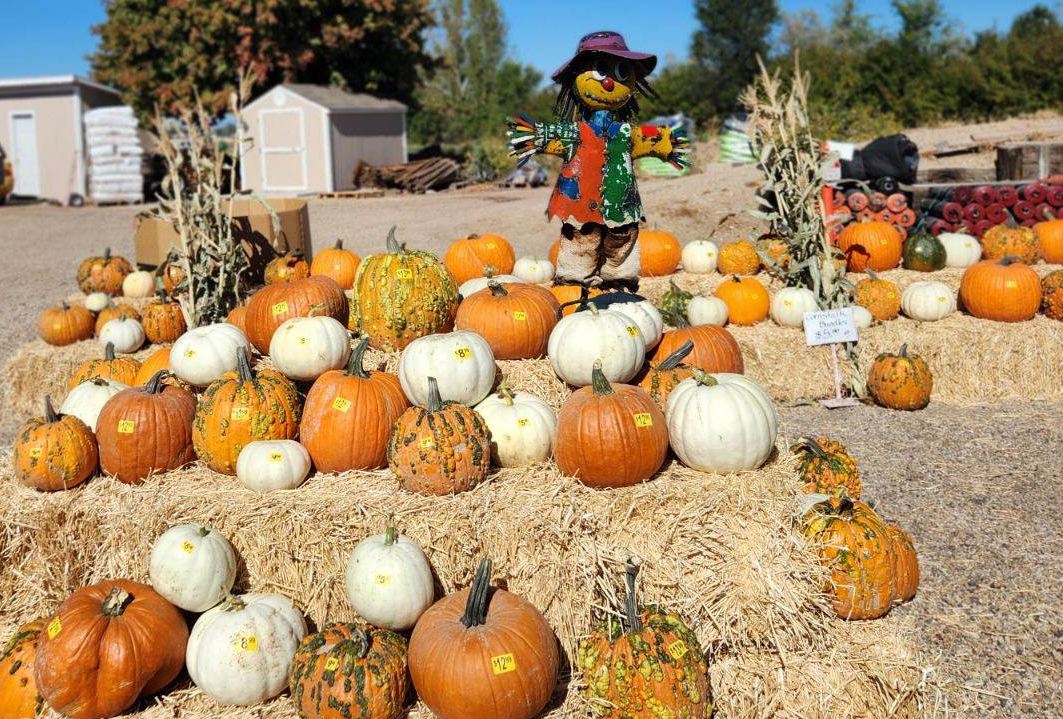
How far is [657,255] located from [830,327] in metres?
2.16

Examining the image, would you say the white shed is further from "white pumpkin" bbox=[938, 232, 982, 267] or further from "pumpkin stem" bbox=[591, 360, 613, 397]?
"pumpkin stem" bbox=[591, 360, 613, 397]

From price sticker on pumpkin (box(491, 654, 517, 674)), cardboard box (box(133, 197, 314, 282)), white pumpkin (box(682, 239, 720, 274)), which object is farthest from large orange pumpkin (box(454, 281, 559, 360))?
white pumpkin (box(682, 239, 720, 274))

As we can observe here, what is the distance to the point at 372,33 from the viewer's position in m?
26.8

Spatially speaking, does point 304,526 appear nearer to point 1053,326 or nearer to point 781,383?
point 781,383

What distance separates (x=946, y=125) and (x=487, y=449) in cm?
2427

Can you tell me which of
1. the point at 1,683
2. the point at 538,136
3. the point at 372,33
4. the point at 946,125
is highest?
the point at 372,33

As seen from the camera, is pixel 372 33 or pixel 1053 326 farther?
pixel 372 33

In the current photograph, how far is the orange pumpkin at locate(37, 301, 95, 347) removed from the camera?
6.93 metres

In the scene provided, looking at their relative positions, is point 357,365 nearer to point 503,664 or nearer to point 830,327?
point 503,664

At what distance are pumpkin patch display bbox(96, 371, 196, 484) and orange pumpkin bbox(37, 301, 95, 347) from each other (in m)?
3.54

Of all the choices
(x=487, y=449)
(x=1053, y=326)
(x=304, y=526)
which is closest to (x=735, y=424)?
(x=487, y=449)

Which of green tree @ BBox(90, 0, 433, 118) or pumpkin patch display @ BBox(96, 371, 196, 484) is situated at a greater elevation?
green tree @ BBox(90, 0, 433, 118)

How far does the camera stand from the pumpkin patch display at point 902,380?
6.34m

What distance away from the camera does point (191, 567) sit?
3.24m
